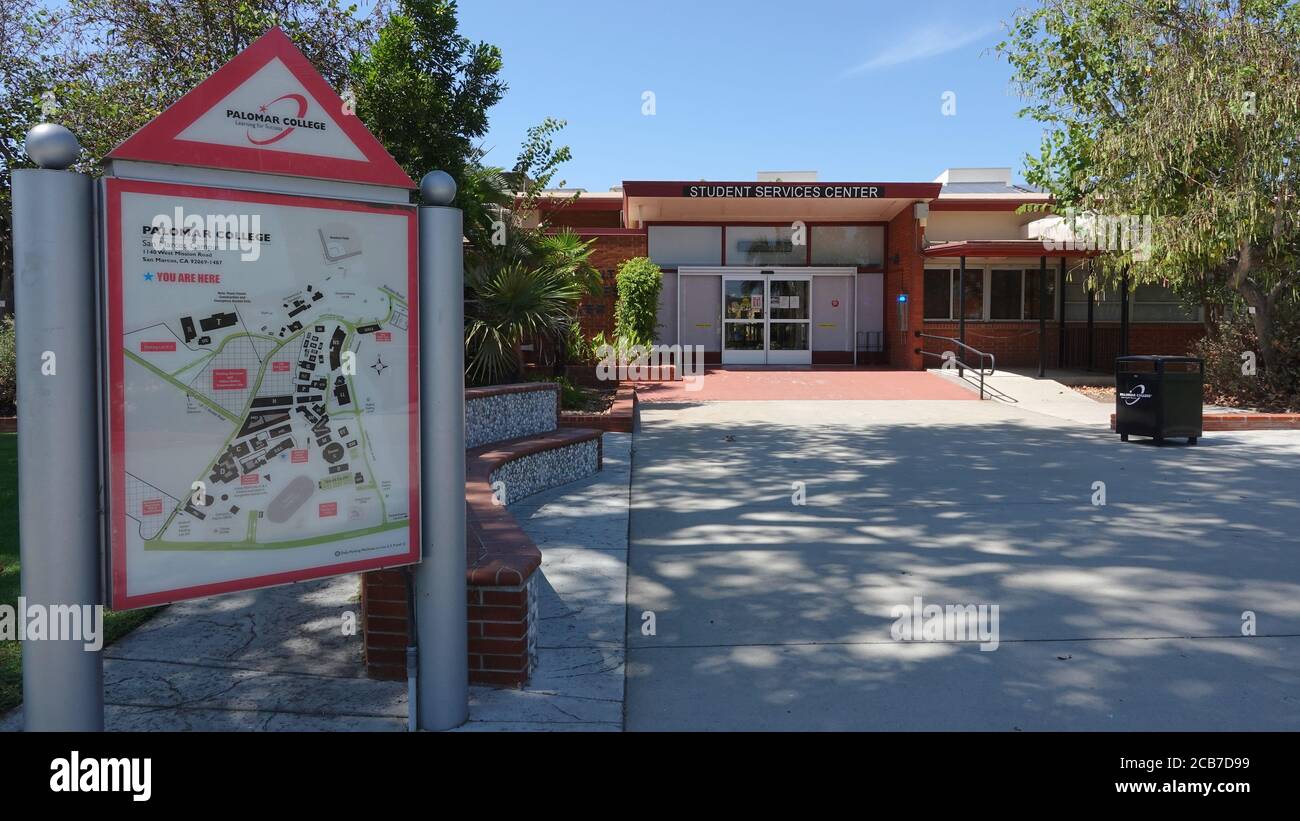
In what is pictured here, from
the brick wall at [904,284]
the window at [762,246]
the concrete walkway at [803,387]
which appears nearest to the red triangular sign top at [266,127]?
the concrete walkway at [803,387]

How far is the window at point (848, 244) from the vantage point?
86.0 feet

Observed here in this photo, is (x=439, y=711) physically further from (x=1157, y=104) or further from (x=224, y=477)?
(x=1157, y=104)

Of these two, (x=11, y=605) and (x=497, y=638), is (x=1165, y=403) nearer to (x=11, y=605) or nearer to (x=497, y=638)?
(x=497, y=638)

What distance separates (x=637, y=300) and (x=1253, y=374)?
11153 mm

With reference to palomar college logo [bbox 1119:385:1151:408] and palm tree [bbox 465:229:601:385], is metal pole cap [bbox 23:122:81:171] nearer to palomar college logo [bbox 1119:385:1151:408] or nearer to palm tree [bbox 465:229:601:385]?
palm tree [bbox 465:229:601:385]

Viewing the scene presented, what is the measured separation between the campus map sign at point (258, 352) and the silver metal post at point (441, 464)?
0.21 feet

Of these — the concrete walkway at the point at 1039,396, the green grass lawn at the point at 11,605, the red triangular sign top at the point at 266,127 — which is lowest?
the green grass lawn at the point at 11,605

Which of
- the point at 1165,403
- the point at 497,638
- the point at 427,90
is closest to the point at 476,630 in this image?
the point at 497,638

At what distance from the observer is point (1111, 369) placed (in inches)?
979

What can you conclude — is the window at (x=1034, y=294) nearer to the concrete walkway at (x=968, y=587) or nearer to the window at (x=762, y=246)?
the window at (x=762, y=246)

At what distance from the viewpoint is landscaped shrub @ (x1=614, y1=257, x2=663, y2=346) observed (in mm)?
20203

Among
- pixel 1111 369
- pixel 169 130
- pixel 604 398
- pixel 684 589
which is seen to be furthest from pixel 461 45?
pixel 1111 369

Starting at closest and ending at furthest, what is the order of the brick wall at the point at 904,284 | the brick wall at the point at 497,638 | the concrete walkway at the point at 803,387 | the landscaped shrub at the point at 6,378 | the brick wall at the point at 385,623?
Answer: the brick wall at the point at 497,638
the brick wall at the point at 385,623
the landscaped shrub at the point at 6,378
the concrete walkway at the point at 803,387
the brick wall at the point at 904,284
